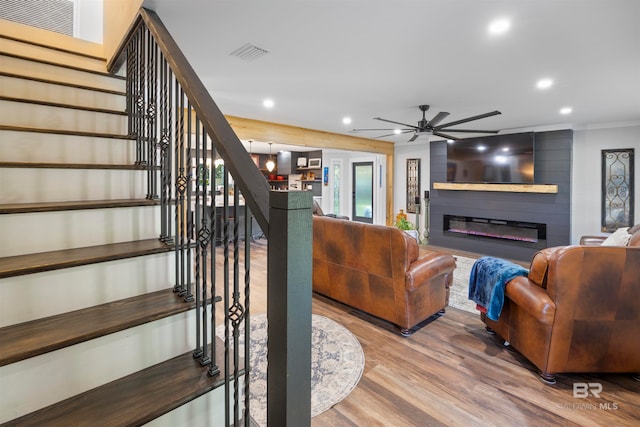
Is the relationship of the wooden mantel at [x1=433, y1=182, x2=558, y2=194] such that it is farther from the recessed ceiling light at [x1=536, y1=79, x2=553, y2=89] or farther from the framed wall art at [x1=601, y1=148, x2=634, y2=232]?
the recessed ceiling light at [x1=536, y1=79, x2=553, y2=89]

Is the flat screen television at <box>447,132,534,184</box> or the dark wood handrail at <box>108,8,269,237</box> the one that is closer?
the dark wood handrail at <box>108,8,269,237</box>

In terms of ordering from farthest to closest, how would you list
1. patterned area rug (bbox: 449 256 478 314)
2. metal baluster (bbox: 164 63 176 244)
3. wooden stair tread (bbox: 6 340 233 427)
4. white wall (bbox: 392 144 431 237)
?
white wall (bbox: 392 144 431 237)
patterned area rug (bbox: 449 256 478 314)
metal baluster (bbox: 164 63 176 244)
wooden stair tread (bbox: 6 340 233 427)

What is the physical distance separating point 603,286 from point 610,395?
2.45ft

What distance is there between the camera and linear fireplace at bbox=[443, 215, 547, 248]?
583 cm

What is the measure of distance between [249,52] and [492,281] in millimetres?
2839

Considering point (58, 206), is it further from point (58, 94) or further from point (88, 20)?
point (88, 20)

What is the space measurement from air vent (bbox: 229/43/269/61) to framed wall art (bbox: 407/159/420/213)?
586 centimetres

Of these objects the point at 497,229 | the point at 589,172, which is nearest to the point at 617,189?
the point at 589,172

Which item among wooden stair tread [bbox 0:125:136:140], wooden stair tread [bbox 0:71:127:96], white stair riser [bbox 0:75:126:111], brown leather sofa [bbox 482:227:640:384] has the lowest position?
brown leather sofa [bbox 482:227:640:384]

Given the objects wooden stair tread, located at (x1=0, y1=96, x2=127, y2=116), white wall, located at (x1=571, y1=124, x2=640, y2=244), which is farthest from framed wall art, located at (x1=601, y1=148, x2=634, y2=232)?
wooden stair tread, located at (x1=0, y1=96, x2=127, y2=116)

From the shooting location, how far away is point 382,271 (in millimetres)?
2904

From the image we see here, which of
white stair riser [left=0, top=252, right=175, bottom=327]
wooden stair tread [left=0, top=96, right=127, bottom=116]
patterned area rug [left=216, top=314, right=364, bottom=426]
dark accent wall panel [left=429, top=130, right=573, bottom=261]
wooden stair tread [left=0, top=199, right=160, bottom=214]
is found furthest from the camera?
dark accent wall panel [left=429, top=130, right=573, bottom=261]

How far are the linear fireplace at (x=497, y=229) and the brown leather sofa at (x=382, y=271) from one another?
11.9ft

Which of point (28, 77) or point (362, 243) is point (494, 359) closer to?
point (362, 243)
